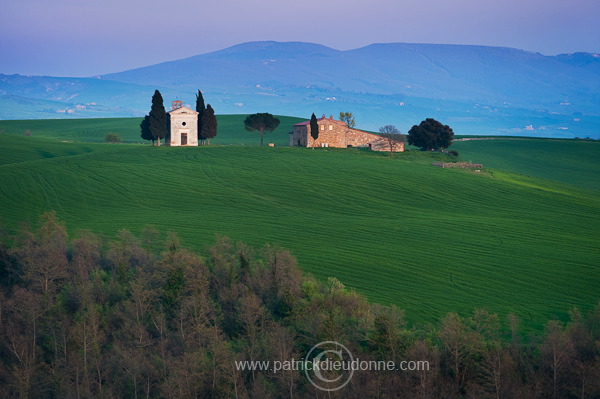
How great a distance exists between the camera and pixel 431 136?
85.0 metres

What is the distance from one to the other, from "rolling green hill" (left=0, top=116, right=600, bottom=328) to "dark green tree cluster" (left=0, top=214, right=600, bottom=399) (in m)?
3.26

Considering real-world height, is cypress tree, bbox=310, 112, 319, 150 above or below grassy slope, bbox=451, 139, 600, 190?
above

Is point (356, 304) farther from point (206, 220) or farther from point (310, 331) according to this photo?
point (206, 220)

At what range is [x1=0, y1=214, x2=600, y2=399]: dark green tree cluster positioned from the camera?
25.5 meters

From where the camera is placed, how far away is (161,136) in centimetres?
8456

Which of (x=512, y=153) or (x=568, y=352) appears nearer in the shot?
(x=568, y=352)

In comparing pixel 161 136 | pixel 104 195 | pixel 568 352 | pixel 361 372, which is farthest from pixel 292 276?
pixel 161 136

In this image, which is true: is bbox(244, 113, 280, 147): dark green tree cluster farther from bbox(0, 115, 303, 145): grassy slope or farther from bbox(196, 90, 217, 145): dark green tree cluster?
bbox(0, 115, 303, 145): grassy slope

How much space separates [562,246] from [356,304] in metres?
18.4

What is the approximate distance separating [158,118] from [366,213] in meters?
38.9

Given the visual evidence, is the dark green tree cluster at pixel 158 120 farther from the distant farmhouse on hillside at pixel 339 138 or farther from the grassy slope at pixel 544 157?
the grassy slope at pixel 544 157

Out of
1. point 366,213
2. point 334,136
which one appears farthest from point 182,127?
point 366,213

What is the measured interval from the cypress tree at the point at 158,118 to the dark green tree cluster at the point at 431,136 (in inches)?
1257

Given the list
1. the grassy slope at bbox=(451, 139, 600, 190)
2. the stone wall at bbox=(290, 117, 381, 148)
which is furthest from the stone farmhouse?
the grassy slope at bbox=(451, 139, 600, 190)
